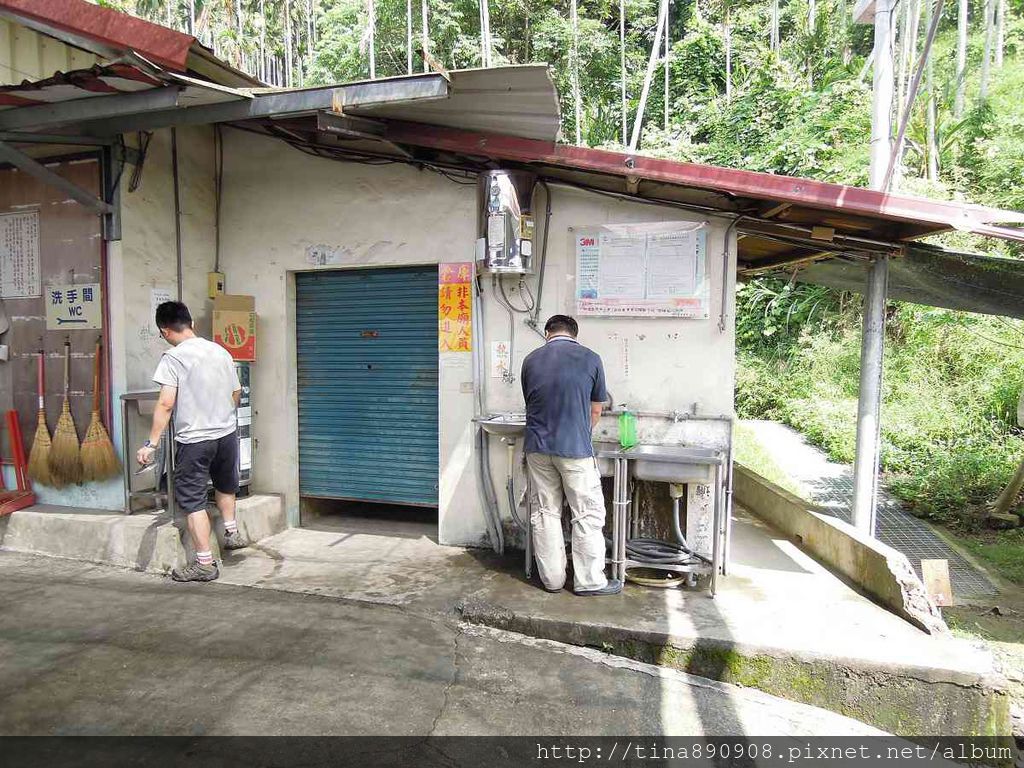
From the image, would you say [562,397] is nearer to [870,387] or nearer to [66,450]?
[870,387]

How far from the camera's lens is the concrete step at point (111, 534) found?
187 inches

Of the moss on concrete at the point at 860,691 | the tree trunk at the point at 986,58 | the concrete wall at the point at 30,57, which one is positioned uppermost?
the tree trunk at the point at 986,58

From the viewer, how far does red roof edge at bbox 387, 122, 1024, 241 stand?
3812 millimetres

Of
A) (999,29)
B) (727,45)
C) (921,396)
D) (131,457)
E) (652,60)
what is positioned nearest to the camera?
(131,457)

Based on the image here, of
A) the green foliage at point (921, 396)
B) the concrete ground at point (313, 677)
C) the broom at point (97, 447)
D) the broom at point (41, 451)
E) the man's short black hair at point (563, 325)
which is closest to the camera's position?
the concrete ground at point (313, 677)

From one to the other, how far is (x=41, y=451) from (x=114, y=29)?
11.8ft

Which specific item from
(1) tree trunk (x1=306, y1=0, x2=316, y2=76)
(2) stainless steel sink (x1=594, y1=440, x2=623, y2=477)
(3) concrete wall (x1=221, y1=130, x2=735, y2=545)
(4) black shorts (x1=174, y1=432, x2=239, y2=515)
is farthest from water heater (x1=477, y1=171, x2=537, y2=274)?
(1) tree trunk (x1=306, y1=0, x2=316, y2=76)

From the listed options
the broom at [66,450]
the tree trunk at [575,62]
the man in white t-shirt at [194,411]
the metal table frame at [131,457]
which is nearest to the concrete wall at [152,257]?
the metal table frame at [131,457]

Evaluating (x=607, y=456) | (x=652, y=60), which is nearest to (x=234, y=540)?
(x=607, y=456)

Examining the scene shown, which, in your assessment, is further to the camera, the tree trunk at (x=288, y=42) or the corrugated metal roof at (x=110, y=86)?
the tree trunk at (x=288, y=42)

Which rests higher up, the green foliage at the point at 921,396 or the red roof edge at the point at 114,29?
the red roof edge at the point at 114,29

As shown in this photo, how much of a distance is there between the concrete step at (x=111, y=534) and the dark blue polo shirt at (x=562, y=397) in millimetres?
2829

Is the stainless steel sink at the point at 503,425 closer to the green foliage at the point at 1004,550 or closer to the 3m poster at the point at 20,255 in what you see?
the 3m poster at the point at 20,255

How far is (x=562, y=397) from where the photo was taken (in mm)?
4105
